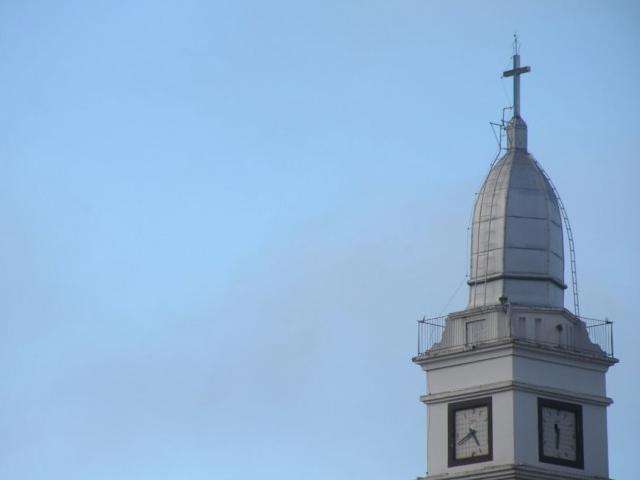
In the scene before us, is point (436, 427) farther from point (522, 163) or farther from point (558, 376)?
point (522, 163)

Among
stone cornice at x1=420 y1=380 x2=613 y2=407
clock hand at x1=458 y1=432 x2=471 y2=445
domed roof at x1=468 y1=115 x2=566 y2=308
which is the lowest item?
clock hand at x1=458 y1=432 x2=471 y2=445

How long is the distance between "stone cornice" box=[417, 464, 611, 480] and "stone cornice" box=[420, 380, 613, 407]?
2.67 metres

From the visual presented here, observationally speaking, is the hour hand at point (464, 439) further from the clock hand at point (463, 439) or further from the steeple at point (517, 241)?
the steeple at point (517, 241)

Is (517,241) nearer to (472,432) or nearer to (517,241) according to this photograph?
(517,241)

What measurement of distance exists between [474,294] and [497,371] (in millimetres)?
3526

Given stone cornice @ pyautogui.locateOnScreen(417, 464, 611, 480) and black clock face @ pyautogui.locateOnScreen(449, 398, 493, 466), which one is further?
black clock face @ pyautogui.locateOnScreen(449, 398, 493, 466)

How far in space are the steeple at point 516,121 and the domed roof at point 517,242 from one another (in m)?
1.31

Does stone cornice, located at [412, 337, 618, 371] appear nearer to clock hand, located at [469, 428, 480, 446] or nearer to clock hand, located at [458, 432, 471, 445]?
clock hand, located at [469, 428, 480, 446]

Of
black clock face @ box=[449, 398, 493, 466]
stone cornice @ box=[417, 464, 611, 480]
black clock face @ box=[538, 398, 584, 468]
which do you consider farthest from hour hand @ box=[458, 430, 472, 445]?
black clock face @ box=[538, 398, 584, 468]

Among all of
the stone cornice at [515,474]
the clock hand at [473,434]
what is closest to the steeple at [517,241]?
the clock hand at [473,434]

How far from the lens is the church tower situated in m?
81.6

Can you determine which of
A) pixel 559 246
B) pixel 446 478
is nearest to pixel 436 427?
pixel 446 478

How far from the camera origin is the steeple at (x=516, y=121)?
87188 mm

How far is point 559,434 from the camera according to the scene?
8206 cm
